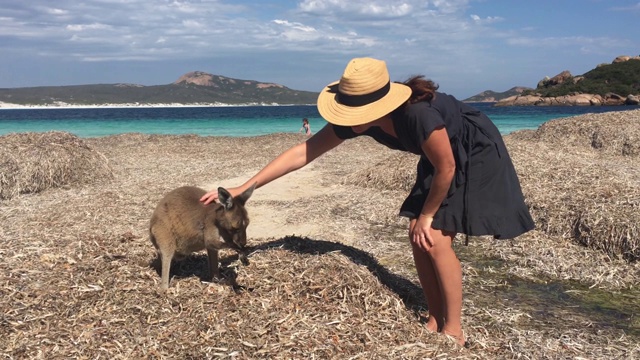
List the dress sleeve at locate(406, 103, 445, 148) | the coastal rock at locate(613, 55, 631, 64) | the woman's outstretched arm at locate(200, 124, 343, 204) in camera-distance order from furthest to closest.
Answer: the coastal rock at locate(613, 55, 631, 64) < the woman's outstretched arm at locate(200, 124, 343, 204) < the dress sleeve at locate(406, 103, 445, 148)

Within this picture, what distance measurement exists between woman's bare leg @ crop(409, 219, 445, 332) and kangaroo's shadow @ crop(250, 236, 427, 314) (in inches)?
13.1

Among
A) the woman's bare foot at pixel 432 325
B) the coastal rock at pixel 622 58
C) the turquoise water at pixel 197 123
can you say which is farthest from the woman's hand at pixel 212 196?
the coastal rock at pixel 622 58

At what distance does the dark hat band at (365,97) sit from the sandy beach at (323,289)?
6.23 ft

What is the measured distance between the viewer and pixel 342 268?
17.6 ft

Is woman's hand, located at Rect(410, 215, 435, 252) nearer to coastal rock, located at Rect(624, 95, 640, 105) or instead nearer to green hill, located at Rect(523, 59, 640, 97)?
coastal rock, located at Rect(624, 95, 640, 105)

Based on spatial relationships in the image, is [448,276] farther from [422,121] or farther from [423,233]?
[422,121]

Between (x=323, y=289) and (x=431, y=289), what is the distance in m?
1.04

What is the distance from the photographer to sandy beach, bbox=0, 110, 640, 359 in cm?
437

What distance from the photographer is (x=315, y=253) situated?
575 cm

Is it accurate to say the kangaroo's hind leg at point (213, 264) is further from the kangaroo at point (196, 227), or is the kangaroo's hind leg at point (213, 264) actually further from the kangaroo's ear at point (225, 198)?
the kangaroo's ear at point (225, 198)

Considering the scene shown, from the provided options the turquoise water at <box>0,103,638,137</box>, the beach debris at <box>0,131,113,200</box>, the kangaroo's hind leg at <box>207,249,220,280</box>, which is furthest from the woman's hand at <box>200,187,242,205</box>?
the turquoise water at <box>0,103,638,137</box>

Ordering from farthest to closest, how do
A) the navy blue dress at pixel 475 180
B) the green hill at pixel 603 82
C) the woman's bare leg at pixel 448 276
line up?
the green hill at pixel 603 82 → the woman's bare leg at pixel 448 276 → the navy blue dress at pixel 475 180

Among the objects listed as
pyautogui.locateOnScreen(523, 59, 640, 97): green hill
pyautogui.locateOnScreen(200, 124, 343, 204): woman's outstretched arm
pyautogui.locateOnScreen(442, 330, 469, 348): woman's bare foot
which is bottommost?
pyautogui.locateOnScreen(442, 330, 469, 348): woman's bare foot

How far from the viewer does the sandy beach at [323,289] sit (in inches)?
172
